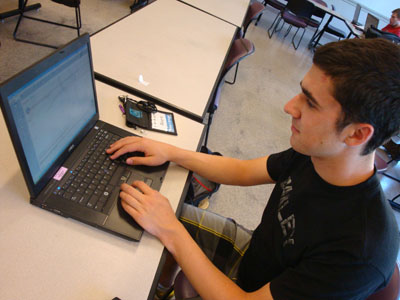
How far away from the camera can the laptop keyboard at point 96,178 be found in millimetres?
694

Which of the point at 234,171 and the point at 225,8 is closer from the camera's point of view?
the point at 234,171

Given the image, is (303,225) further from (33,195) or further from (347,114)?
(33,195)

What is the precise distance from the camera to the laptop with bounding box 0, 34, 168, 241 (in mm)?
532

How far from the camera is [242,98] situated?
10.4ft

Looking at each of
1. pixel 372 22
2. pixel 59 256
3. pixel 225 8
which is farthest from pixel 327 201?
pixel 372 22

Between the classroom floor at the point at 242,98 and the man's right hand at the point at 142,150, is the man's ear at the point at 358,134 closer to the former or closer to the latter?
the man's right hand at the point at 142,150

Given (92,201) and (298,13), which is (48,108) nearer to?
(92,201)

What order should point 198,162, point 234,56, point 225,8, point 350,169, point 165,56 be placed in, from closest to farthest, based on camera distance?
point 350,169
point 198,162
point 165,56
point 234,56
point 225,8

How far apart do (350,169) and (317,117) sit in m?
0.17

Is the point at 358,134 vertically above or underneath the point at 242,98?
above

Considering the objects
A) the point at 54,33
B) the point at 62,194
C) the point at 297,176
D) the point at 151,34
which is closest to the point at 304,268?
the point at 297,176

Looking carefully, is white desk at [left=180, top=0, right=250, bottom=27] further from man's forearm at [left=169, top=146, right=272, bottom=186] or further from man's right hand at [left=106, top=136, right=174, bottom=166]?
man's right hand at [left=106, top=136, right=174, bottom=166]

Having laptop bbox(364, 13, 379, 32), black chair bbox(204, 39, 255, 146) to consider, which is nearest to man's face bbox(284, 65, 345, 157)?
black chair bbox(204, 39, 255, 146)

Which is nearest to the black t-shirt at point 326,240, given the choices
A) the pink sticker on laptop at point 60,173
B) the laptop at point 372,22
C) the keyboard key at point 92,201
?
the keyboard key at point 92,201
